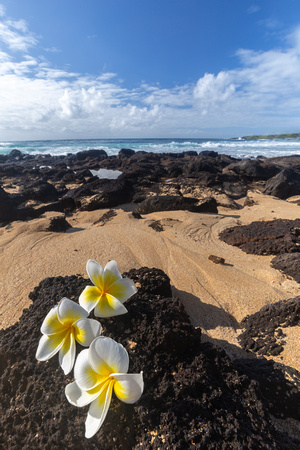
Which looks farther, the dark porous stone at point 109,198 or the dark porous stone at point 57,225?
the dark porous stone at point 109,198

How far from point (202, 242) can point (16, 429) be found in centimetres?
380

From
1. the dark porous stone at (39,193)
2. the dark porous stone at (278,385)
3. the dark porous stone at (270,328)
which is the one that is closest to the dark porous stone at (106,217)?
the dark porous stone at (39,193)

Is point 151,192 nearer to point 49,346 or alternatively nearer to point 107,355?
point 49,346

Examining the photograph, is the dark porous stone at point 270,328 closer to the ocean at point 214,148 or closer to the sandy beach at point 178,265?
the sandy beach at point 178,265

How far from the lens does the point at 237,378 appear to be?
1198 millimetres

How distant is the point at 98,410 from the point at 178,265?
8.98ft

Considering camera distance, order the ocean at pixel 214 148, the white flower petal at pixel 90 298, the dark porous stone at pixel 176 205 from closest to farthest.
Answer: the white flower petal at pixel 90 298, the dark porous stone at pixel 176 205, the ocean at pixel 214 148

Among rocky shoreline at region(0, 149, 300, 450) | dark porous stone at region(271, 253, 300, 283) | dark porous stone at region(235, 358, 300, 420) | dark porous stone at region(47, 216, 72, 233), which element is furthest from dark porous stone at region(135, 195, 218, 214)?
dark porous stone at region(235, 358, 300, 420)

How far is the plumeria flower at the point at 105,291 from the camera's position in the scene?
3.53 ft

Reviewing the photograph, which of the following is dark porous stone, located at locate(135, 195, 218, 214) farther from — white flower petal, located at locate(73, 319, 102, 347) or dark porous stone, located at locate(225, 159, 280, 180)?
dark porous stone, located at locate(225, 159, 280, 180)

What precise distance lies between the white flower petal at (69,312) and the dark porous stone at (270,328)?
1.52 m

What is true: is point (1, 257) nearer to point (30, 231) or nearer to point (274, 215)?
point (30, 231)

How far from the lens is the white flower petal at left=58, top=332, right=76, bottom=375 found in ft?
2.99

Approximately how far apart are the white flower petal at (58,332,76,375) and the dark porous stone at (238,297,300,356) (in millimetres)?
1511
